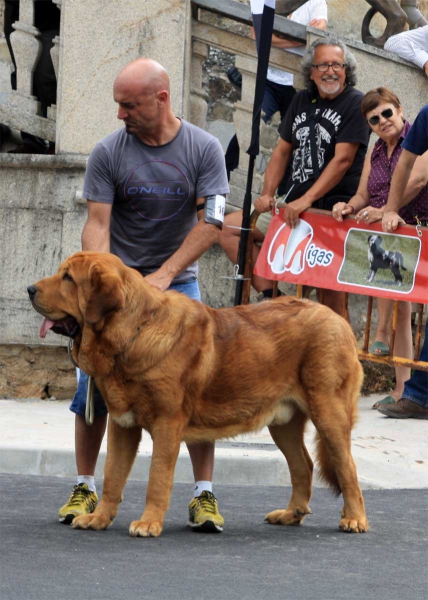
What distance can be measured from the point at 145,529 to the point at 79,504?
588mm

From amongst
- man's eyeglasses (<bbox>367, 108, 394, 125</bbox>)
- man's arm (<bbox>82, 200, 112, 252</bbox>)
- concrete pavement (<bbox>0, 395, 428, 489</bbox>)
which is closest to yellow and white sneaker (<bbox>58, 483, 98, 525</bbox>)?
man's arm (<bbox>82, 200, 112, 252</bbox>)

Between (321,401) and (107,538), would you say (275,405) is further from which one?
(107,538)

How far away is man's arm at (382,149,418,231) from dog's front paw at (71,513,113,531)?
11.6 ft

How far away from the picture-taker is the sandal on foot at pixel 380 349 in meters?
8.98

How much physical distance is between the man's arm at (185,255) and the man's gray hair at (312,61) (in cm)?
318

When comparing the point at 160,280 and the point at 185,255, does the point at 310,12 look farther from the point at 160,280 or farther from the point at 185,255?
the point at 160,280

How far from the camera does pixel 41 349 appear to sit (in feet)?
32.9

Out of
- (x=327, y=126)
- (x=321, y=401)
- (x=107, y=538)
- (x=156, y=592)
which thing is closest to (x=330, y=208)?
(x=327, y=126)

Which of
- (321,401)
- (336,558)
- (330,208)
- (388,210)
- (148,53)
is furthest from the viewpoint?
(148,53)

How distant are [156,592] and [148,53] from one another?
5963 millimetres

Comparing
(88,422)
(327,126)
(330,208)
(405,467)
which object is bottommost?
(405,467)

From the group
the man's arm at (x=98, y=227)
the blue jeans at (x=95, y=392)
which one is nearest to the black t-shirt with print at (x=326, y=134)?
the blue jeans at (x=95, y=392)

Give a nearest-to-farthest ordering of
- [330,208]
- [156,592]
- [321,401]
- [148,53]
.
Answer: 1. [156,592]
2. [321,401]
3. [330,208]
4. [148,53]

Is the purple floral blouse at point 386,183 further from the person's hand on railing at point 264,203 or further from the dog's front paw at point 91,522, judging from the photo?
the dog's front paw at point 91,522
